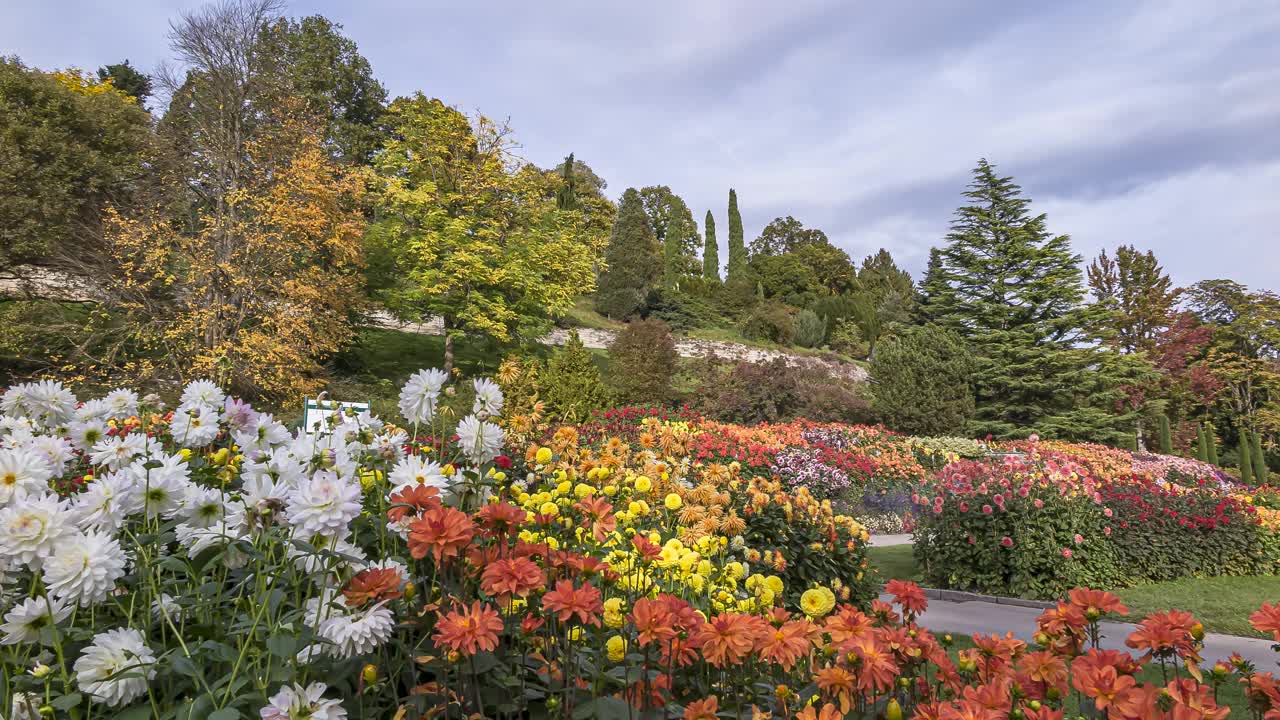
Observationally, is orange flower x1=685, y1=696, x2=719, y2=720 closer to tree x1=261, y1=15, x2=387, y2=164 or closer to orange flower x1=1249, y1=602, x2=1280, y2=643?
orange flower x1=1249, y1=602, x2=1280, y2=643

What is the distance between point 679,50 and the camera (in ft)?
17.6

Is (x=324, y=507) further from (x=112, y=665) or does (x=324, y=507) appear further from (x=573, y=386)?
(x=573, y=386)

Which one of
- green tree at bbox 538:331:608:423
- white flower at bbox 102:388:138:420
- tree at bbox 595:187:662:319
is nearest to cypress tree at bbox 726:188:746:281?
tree at bbox 595:187:662:319

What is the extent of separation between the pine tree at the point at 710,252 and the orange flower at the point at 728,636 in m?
37.9

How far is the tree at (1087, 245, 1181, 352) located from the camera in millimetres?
21953

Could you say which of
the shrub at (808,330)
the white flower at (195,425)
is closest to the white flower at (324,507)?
the white flower at (195,425)

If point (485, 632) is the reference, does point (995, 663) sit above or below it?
below

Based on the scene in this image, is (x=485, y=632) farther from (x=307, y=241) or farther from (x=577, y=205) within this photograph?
(x=577, y=205)

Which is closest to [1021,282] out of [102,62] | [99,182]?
[99,182]

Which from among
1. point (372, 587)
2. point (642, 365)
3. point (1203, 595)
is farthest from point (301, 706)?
point (642, 365)

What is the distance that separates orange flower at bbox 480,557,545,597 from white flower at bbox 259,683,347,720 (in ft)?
0.95

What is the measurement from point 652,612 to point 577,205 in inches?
1266

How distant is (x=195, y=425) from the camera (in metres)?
2.00

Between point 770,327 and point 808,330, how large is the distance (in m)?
1.74
